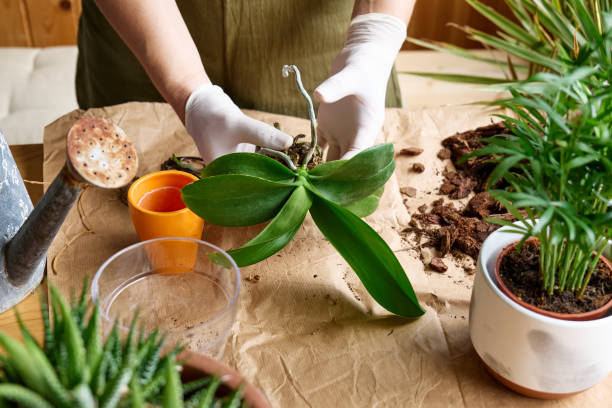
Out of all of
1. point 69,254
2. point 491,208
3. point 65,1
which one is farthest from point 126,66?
point 65,1

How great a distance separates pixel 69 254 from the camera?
0.86m

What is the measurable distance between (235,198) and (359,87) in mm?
334

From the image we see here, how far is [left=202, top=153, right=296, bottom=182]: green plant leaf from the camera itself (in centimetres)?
79

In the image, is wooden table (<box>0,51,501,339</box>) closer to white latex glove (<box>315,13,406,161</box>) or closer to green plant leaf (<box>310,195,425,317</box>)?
white latex glove (<box>315,13,406,161</box>)

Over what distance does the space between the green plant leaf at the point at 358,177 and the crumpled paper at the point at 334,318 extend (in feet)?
0.42

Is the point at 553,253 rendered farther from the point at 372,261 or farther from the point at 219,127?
the point at 219,127

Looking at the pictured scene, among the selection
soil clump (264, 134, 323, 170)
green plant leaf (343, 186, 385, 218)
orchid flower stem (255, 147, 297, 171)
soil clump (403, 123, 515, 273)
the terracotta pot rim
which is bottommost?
soil clump (403, 123, 515, 273)

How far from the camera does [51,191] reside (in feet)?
1.96

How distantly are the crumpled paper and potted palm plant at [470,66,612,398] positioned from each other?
0.07m

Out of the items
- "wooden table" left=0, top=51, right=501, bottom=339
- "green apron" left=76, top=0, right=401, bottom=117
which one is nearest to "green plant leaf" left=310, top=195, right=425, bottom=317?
"green apron" left=76, top=0, right=401, bottom=117

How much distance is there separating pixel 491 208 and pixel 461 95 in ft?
4.22

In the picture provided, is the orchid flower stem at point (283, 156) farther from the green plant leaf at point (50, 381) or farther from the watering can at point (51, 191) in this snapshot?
the green plant leaf at point (50, 381)

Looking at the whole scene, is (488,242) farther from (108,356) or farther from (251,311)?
(108,356)

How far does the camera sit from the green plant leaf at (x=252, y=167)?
31.1 inches
